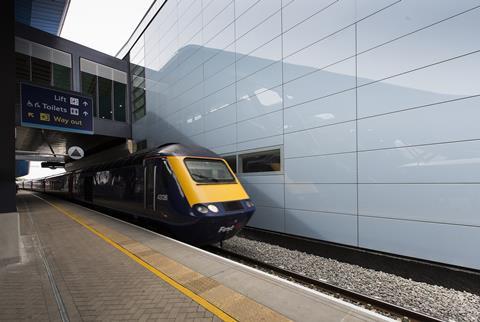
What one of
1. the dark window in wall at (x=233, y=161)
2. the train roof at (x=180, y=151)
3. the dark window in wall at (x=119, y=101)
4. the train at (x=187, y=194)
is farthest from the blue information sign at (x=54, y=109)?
the dark window in wall at (x=233, y=161)

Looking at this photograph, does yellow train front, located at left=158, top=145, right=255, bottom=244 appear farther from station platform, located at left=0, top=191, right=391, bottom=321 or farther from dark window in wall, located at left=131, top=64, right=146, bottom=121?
dark window in wall, located at left=131, top=64, right=146, bottom=121

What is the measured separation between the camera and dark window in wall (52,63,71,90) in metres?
16.7

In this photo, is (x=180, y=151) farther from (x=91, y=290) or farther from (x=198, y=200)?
(x=91, y=290)

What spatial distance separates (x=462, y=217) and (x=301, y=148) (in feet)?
13.4

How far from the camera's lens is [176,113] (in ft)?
48.4

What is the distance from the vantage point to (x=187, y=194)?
6047 millimetres

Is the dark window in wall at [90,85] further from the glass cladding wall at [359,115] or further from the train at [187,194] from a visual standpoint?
the train at [187,194]

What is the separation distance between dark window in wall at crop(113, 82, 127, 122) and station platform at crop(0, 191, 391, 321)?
16366 millimetres

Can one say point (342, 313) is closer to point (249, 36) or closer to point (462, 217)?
→ point (462, 217)

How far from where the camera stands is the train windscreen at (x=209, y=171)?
661 cm

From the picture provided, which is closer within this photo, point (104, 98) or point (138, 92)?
point (104, 98)

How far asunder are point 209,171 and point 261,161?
9.45ft

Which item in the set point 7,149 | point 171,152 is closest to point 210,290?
point 171,152

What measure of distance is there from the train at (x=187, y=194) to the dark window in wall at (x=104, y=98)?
41.0ft
